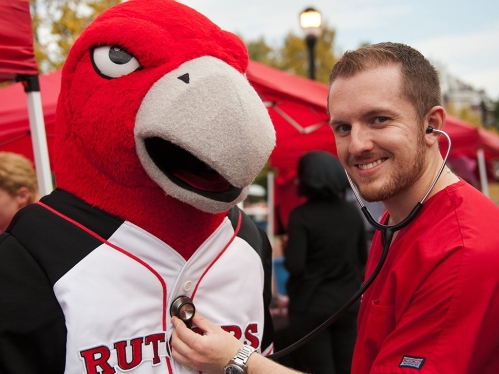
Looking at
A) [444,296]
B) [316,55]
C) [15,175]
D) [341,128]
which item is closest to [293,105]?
[15,175]

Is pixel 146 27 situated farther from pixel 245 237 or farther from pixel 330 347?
pixel 330 347

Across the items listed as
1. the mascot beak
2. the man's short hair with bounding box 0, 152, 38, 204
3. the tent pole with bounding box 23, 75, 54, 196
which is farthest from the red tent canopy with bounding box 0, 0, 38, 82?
the mascot beak

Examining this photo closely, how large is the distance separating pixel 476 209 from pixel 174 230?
91 cm

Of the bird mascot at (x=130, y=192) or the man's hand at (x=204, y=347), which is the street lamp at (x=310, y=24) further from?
the man's hand at (x=204, y=347)

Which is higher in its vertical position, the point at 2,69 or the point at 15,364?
the point at 2,69

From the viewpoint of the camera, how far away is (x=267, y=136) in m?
1.55

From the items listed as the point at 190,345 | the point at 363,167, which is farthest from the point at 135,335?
the point at 363,167

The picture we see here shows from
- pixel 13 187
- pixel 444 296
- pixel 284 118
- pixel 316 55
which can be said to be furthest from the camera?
pixel 316 55

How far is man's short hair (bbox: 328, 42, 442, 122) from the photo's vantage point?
1495mm

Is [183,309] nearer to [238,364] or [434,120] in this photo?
[238,364]

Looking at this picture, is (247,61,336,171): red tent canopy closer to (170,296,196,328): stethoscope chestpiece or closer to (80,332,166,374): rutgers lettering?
(170,296,196,328): stethoscope chestpiece

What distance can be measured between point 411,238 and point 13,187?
2.22 metres

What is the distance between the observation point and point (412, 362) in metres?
1.32

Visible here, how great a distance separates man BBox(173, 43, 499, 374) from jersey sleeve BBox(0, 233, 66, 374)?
1.18 ft
